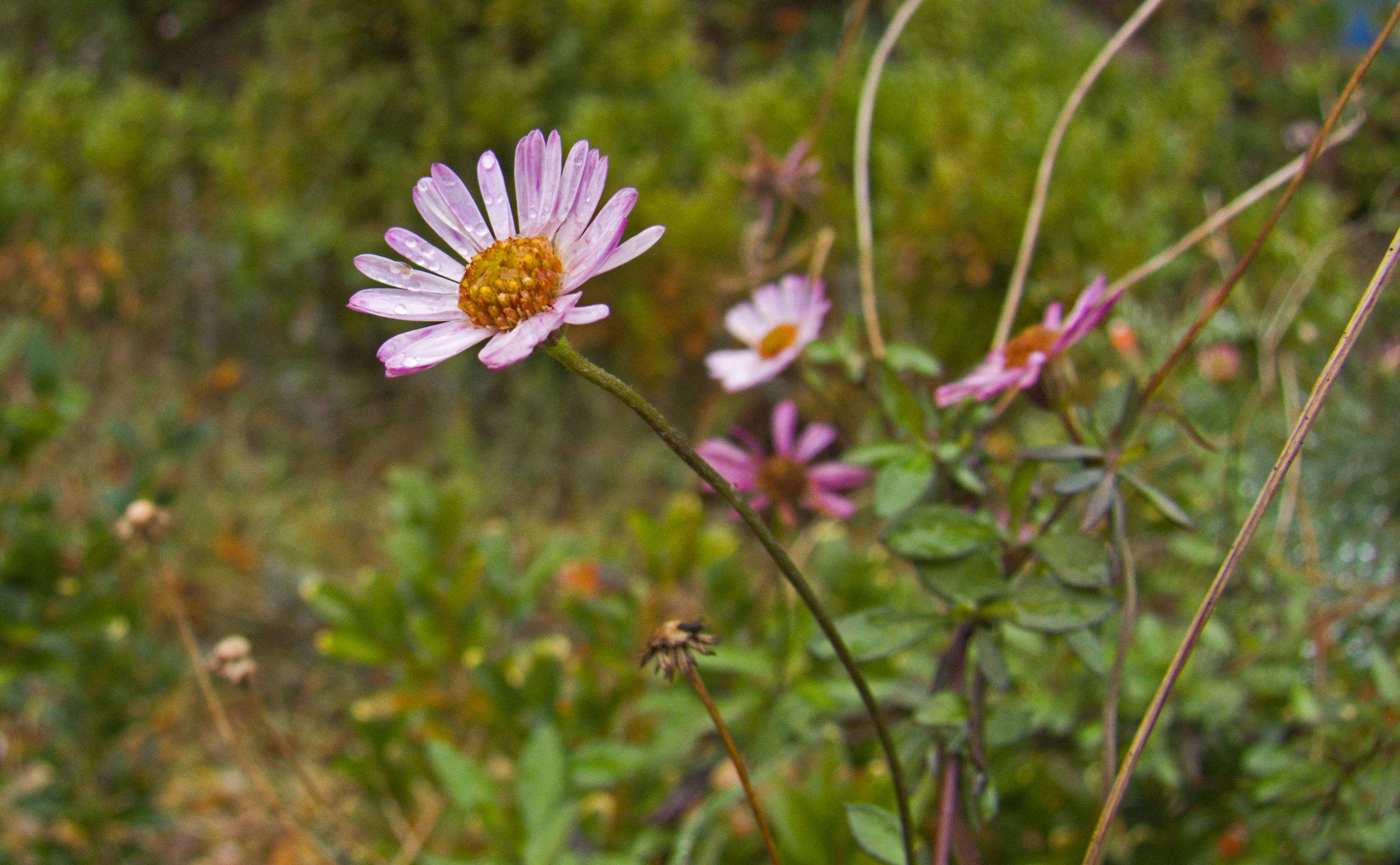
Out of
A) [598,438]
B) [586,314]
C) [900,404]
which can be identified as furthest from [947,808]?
[598,438]

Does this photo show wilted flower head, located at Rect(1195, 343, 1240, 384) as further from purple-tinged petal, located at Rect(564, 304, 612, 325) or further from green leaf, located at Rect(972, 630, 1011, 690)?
purple-tinged petal, located at Rect(564, 304, 612, 325)

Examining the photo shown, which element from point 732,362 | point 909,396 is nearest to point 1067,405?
point 909,396

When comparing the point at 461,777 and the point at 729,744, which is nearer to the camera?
the point at 729,744

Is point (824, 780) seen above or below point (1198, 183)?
below

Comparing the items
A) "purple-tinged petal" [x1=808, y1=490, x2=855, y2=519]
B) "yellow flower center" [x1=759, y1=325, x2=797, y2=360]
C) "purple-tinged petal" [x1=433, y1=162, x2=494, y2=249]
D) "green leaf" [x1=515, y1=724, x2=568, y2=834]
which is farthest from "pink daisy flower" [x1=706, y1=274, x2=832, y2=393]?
"green leaf" [x1=515, y1=724, x2=568, y2=834]

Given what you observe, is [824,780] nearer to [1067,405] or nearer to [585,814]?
[585,814]

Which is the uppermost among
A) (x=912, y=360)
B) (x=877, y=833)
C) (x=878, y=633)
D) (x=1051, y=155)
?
(x=1051, y=155)

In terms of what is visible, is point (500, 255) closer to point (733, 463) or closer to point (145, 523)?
point (733, 463)
